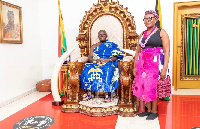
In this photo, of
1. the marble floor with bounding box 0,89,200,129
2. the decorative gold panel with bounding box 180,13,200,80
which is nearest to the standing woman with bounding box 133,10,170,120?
the marble floor with bounding box 0,89,200,129

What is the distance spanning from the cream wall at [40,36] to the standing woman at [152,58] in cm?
217

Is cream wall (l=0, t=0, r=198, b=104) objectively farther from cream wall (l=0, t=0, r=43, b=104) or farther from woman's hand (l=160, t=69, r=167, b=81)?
woman's hand (l=160, t=69, r=167, b=81)

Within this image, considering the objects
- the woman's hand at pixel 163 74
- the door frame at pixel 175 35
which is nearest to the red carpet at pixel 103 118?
the woman's hand at pixel 163 74

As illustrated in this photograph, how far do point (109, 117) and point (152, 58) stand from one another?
1164mm

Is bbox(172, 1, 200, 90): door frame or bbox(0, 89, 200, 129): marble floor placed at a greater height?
bbox(172, 1, 200, 90): door frame

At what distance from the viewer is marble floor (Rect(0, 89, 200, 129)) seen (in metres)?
3.15

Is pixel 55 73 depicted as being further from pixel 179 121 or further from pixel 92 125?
pixel 179 121

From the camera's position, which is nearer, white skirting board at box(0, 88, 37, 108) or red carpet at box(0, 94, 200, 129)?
red carpet at box(0, 94, 200, 129)

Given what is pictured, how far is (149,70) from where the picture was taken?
3266 millimetres

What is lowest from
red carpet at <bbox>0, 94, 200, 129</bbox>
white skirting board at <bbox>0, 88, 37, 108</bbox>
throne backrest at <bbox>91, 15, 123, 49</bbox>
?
red carpet at <bbox>0, 94, 200, 129</bbox>

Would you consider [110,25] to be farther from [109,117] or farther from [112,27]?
[109,117]

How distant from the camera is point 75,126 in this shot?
125 inches

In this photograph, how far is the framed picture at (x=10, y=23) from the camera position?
14.5 feet

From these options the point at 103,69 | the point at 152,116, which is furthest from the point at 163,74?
the point at 103,69
